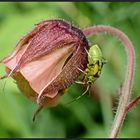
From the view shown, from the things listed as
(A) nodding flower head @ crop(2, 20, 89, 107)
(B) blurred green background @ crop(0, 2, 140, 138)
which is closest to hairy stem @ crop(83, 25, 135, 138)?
(A) nodding flower head @ crop(2, 20, 89, 107)

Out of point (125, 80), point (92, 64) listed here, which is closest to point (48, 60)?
point (92, 64)

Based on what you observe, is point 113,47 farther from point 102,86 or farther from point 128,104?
point 128,104

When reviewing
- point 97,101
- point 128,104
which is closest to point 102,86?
point 97,101

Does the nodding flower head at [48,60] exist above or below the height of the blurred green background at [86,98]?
above

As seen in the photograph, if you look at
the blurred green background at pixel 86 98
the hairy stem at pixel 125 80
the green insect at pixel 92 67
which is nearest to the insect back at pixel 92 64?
the green insect at pixel 92 67

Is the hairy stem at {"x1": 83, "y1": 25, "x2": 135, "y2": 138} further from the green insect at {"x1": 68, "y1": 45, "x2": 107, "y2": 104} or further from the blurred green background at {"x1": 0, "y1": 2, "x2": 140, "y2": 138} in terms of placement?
the blurred green background at {"x1": 0, "y1": 2, "x2": 140, "y2": 138}

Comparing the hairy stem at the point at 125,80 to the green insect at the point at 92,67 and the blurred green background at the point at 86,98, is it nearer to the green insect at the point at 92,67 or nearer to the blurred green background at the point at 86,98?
the green insect at the point at 92,67
